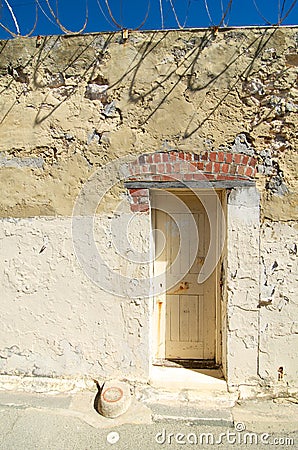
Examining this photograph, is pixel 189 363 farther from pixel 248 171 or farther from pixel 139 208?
pixel 248 171

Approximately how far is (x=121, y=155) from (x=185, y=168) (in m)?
0.62

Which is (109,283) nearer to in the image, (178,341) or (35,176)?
(178,341)

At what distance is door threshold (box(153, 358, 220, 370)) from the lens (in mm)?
3615

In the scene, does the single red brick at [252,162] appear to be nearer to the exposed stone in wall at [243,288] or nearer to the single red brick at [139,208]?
the exposed stone in wall at [243,288]

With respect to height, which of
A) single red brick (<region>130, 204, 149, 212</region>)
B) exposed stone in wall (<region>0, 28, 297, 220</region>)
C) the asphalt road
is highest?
exposed stone in wall (<region>0, 28, 297, 220</region>)

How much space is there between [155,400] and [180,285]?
112 cm

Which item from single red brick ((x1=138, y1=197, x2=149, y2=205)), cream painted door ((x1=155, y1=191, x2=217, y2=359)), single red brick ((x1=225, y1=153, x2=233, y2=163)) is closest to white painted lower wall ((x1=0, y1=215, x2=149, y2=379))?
single red brick ((x1=138, y1=197, x2=149, y2=205))

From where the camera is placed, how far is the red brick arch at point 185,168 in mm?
3287

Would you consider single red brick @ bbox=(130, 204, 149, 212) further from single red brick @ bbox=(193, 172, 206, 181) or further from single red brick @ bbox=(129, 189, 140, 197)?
single red brick @ bbox=(193, 172, 206, 181)

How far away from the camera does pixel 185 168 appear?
334cm

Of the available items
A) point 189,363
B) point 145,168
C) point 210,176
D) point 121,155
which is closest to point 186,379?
point 189,363

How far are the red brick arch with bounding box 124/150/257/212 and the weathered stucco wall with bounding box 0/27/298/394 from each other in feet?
0.28

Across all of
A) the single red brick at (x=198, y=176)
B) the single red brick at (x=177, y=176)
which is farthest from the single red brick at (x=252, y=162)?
the single red brick at (x=177, y=176)

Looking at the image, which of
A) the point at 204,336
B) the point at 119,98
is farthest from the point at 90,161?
the point at 204,336
